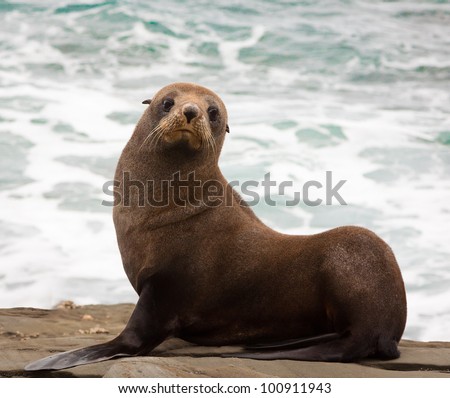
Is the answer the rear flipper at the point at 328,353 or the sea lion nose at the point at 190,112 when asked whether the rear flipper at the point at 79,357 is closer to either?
the rear flipper at the point at 328,353

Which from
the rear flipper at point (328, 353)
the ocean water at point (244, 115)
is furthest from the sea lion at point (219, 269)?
the ocean water at point (244, 115)

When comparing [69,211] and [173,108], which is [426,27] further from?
[173,108]

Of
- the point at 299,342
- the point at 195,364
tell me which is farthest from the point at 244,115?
the point at 195,364

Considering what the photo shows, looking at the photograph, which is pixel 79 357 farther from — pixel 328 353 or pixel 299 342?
pixel 328 353

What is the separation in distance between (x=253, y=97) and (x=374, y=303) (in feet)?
46.7

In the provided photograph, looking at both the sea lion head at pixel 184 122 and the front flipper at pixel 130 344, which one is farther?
the sea lion head at pixel 184 122

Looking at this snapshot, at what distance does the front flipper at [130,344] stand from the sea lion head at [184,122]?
0.94 m

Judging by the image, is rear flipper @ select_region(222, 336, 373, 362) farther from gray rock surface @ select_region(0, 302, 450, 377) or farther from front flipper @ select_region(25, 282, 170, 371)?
front flipper @ select_region(25, 282, 170, 371)

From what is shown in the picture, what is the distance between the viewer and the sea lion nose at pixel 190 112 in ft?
16.8

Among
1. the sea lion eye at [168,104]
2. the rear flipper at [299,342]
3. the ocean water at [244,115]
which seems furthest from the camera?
the ocean water at [244,115]

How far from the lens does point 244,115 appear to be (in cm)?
1734

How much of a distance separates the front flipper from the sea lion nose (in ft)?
3.45
